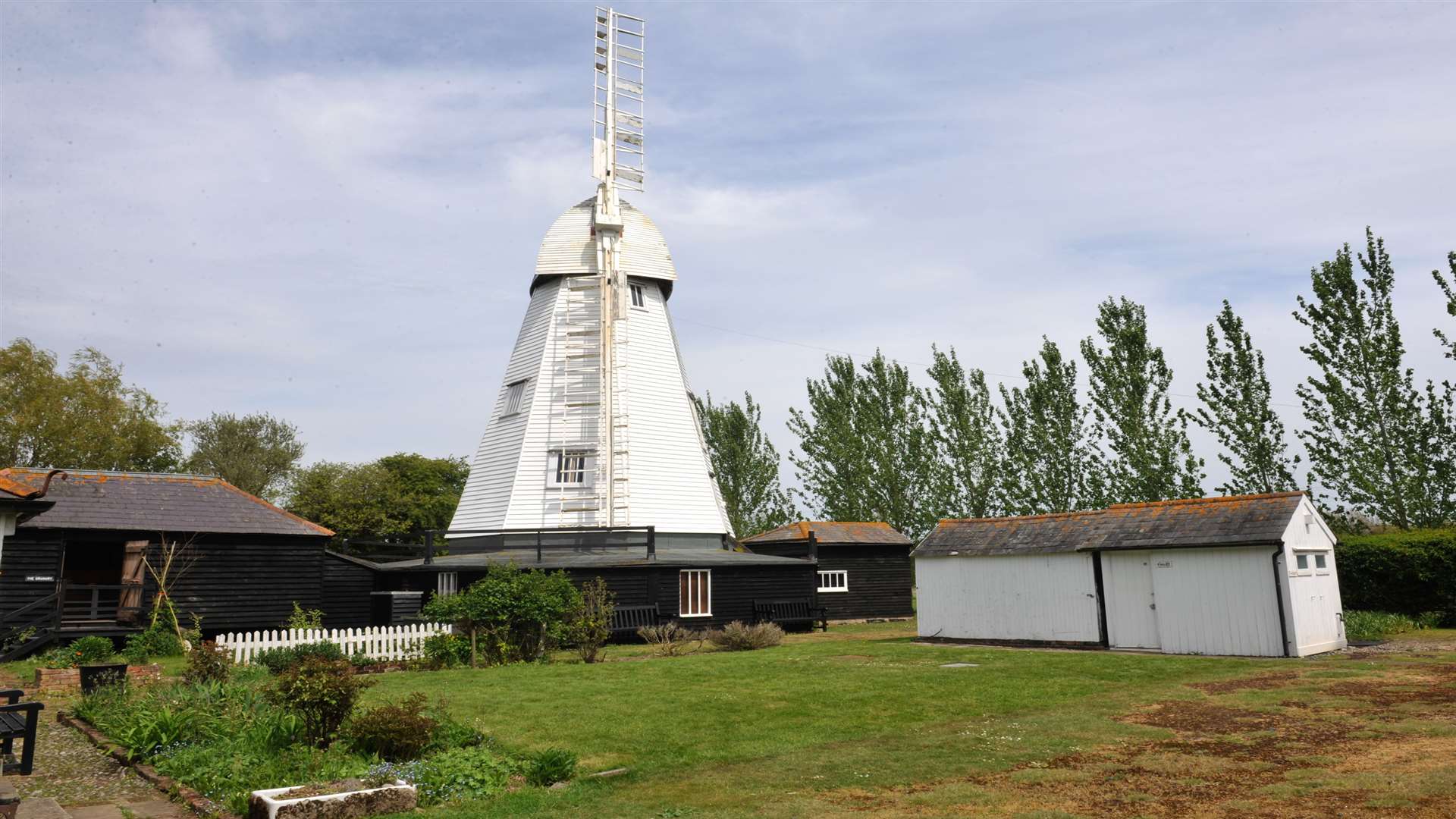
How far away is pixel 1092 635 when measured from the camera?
20750 mm

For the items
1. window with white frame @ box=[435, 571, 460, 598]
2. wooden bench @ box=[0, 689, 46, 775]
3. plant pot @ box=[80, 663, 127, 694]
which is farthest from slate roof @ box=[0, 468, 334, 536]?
wooden bench @ box=[0, 689, 46, 775]

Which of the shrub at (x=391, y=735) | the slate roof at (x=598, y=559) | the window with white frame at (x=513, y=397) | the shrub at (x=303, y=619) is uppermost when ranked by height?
the window with white frame at (x=513, y=397)

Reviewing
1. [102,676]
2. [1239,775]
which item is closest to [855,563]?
[102,676]

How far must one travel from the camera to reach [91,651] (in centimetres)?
1786

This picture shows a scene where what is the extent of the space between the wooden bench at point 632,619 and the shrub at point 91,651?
→ 11.3 m

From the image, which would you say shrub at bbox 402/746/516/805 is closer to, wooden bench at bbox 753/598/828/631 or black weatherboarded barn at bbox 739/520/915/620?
wooden bench at bbox 753/598/828/631

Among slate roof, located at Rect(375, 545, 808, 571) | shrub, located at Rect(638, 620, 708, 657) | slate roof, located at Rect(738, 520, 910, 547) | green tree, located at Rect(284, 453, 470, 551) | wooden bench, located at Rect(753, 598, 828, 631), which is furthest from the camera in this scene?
green tree, located at Rect(284, 453, 470, 551)

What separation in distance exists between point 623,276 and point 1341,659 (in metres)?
23.0

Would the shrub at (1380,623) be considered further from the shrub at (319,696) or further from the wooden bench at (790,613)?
the shrub at (319,696)

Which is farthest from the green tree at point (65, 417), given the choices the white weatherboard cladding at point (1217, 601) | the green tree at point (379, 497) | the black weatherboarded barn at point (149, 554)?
the white weatherboard cladding at point (1217, 601)

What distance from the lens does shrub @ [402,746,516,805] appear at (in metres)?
8.22

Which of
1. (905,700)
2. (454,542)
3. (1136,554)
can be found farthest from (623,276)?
(905,700)

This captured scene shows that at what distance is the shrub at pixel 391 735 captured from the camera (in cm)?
934

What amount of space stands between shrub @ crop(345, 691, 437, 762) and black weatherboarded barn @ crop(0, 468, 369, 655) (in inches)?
613
